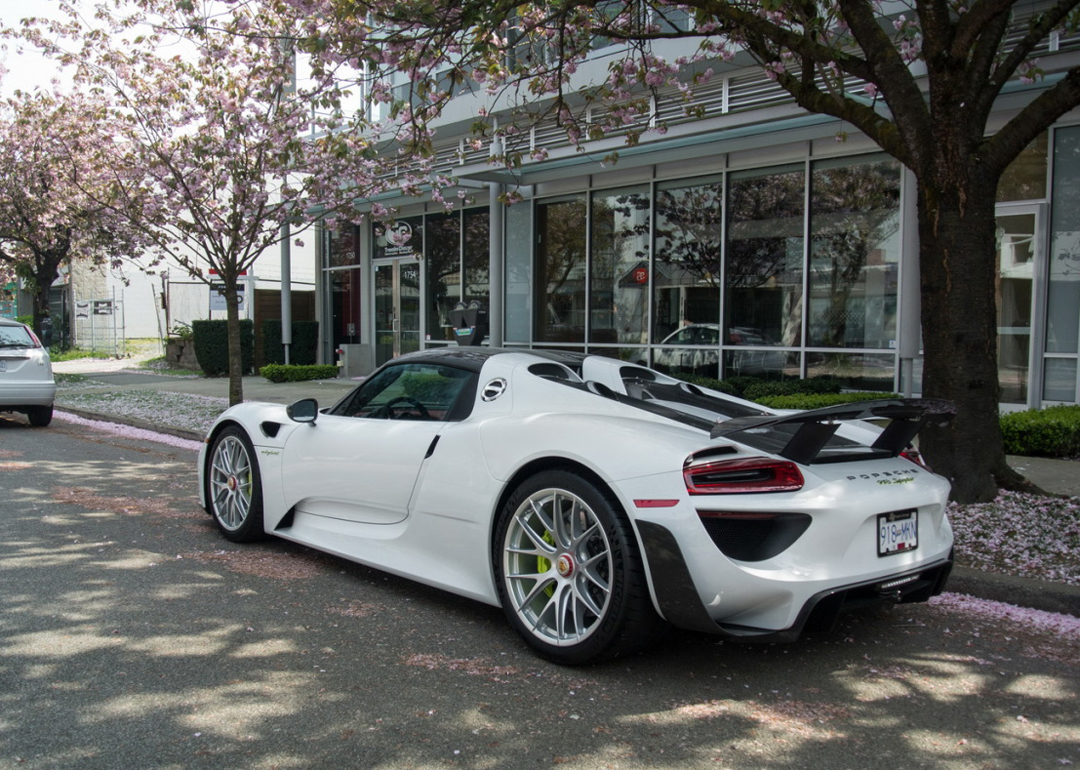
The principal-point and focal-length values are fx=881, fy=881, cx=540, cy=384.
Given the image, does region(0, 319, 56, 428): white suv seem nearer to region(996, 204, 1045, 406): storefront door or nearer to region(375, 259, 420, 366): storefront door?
region(375, 259, 420, 366): storefront door

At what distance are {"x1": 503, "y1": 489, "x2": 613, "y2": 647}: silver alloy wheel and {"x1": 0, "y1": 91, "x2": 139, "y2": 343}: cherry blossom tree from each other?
12.5 m

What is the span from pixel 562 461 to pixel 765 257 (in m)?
10.1

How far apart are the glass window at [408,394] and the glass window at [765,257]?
29.1 ft

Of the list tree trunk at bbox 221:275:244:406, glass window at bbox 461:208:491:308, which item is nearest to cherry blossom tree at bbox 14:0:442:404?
tree trunk at bbox 221:275:244:406

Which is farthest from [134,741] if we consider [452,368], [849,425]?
[849,425]

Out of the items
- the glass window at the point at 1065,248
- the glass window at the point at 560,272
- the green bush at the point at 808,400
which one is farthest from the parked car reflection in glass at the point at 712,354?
the glass window at the point at 1065,248

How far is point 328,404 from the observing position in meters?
14.2

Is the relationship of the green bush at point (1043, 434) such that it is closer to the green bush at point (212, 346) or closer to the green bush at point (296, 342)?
the green bush at point (296, 342)

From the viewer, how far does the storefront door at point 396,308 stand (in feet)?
63.6

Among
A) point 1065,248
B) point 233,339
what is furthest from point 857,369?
point 233,339

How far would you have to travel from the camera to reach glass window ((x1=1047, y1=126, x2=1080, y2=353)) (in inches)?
408

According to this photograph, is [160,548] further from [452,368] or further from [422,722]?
[422,722]

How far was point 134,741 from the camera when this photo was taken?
9.67ft

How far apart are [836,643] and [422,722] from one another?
6.40ft
